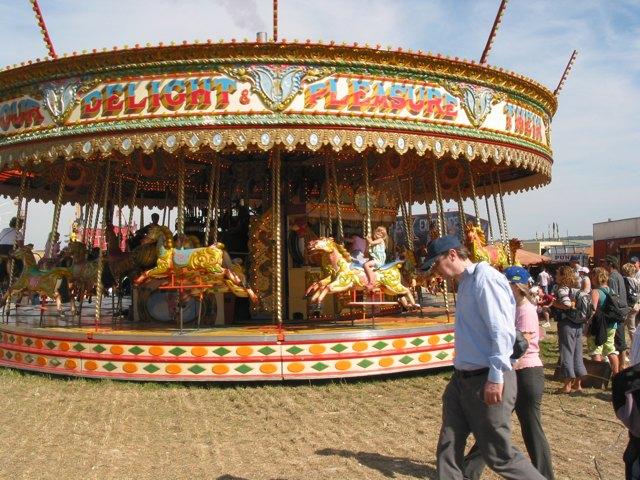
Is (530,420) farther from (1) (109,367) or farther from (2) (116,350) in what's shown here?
(1) (109,367)

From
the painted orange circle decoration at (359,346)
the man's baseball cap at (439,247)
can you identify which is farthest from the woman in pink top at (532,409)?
the painted orange circle decoration at (359,346)

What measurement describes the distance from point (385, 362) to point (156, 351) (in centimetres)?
320

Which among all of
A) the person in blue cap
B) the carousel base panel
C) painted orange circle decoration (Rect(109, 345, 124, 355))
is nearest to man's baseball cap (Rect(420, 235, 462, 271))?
the person in blue cap

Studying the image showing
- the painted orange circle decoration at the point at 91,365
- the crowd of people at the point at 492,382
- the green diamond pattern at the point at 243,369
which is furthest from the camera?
the painted orange circle decoration at the point at 91,365

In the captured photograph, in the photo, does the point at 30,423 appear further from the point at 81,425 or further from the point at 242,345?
the point at 242,345

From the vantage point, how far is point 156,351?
9039 millimetres

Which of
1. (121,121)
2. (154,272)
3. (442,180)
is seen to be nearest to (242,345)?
(154,272)

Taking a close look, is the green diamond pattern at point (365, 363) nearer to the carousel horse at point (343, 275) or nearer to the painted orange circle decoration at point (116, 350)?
the carousel horse at point (343, 275)

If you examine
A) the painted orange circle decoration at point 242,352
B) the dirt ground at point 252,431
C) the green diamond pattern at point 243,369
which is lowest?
the dirt ground at point 252,431

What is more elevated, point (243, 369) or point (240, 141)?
point (240, 141)

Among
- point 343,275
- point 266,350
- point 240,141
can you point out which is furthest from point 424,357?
point 240,141

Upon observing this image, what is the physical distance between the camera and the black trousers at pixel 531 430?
4691mm

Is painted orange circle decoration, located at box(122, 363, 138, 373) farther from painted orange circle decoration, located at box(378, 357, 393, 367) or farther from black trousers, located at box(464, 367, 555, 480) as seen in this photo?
black trousers, located at box(464, 367, 555, 480)

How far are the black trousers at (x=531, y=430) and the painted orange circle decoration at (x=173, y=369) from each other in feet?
17.0
